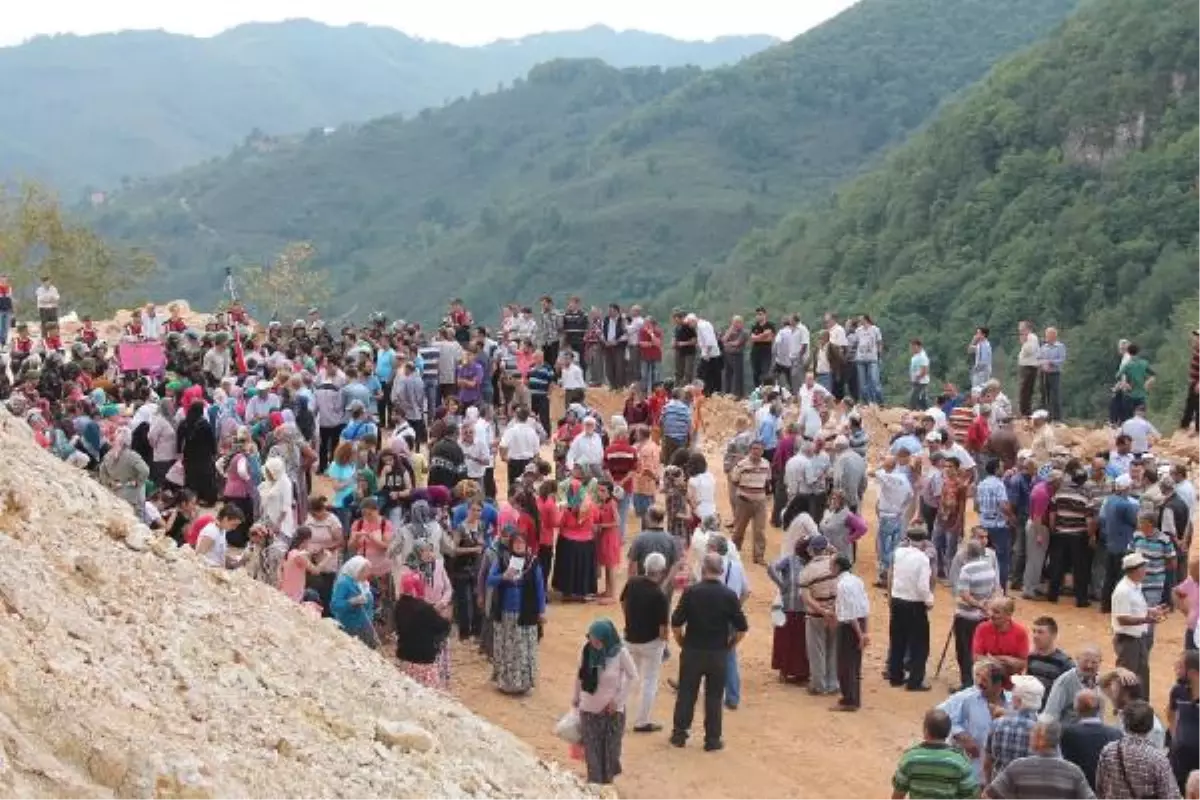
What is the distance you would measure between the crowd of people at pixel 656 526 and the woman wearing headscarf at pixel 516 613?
3 centimetres

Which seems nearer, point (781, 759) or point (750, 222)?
point (781, 759)

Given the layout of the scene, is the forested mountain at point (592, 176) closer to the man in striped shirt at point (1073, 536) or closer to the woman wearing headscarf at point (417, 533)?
the man in striped shirt at point (1073, 536)

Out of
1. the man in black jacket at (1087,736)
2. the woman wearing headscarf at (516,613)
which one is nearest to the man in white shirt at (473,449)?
the woman wearing headscarf at (516,613)

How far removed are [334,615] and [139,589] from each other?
7.95 feet

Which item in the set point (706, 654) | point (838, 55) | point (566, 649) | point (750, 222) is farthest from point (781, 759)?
point (838, 55)

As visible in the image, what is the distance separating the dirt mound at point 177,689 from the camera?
755cm

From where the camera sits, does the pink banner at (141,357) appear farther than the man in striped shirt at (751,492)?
Yes

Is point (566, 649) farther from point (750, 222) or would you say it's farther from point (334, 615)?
point (750, 222)

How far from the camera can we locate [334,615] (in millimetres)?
12156

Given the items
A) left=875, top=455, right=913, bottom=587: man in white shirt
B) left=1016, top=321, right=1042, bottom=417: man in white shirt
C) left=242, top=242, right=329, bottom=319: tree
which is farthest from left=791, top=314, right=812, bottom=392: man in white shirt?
left=242, top=242, right=329, bottom=319: tree

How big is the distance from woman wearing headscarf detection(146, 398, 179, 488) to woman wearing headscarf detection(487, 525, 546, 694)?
5057mm

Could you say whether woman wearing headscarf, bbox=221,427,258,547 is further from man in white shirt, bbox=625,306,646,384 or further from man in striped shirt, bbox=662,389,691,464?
man in white shirt, bbox=625,306,646,384

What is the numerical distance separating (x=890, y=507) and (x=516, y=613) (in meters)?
4.74

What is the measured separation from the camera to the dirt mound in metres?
7.55
